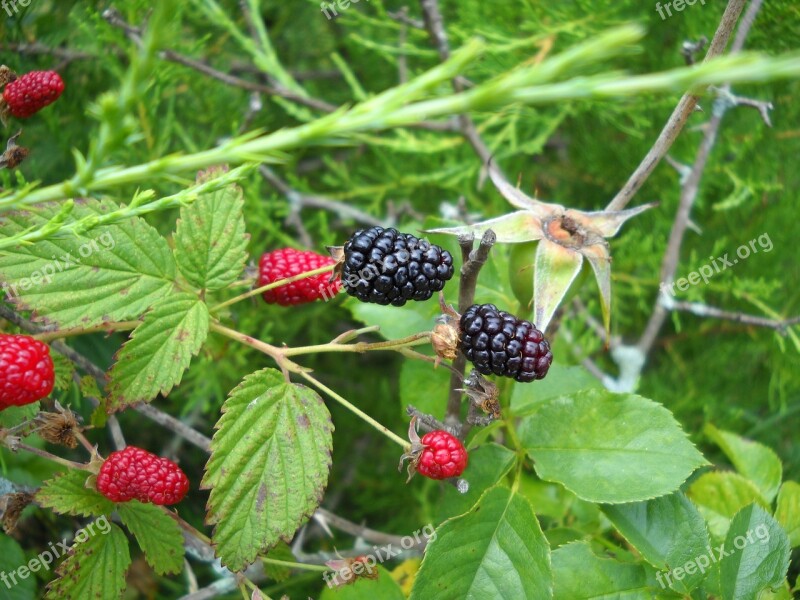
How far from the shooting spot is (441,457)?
91 centimetres

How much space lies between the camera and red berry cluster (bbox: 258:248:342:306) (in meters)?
1.05

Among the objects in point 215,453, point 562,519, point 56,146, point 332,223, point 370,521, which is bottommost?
→ point 370,521

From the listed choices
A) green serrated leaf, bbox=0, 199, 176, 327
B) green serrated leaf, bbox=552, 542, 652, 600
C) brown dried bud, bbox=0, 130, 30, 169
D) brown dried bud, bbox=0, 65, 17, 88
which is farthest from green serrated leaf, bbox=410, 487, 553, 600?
brown dried bud, bbox=0, 65, 17, 88

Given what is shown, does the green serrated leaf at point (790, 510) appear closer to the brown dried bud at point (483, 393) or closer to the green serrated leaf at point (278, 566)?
the brown dried bud at point (483, 393)

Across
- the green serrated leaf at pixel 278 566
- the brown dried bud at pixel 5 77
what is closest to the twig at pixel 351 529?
the green serrated leaf at pixel 278 566

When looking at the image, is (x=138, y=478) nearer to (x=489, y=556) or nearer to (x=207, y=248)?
(x=207, y=248)

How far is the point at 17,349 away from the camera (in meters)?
0.87

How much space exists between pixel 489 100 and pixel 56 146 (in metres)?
1.48

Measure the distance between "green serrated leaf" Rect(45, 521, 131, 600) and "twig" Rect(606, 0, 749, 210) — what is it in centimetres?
89

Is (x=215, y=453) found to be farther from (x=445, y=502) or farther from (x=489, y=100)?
(x=489, y=100)

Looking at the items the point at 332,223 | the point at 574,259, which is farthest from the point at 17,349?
the point at 332,223

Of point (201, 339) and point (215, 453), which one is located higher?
point (201, 339)

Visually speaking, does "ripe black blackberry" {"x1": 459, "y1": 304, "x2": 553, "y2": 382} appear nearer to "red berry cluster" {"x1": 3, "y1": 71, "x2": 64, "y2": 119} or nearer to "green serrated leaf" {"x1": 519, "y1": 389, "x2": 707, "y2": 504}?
"green serrated leaf" {"x1": 519, "y1": 389, "x2": 707, "y2": 504}

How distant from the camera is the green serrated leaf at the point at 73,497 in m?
0.95
